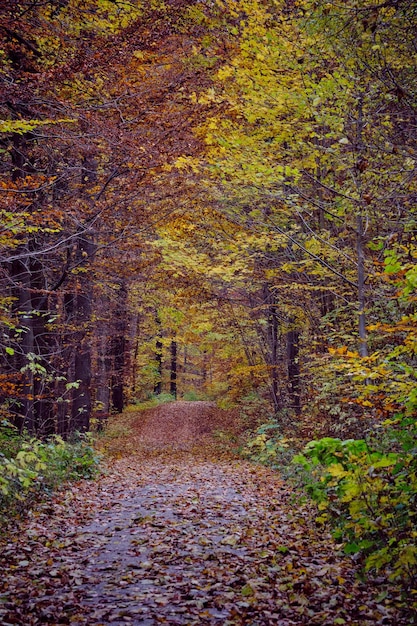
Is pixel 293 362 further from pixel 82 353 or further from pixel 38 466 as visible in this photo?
pixel 38 466

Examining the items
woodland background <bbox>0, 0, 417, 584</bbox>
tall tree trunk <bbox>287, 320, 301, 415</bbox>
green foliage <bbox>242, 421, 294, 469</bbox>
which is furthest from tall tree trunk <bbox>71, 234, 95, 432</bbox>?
tall tree trunk <bbox>287, 320, 301, 415</bbox>

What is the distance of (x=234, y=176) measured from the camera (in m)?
11.1

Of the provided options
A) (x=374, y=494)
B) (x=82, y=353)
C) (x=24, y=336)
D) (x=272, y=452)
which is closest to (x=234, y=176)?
(x=24, y=336)

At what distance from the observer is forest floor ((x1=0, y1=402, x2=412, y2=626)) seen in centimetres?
454

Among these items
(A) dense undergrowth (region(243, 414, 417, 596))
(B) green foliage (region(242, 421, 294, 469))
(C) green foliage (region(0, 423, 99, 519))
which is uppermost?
(A) dense undergrowth (region(243, 414, 417, 596))

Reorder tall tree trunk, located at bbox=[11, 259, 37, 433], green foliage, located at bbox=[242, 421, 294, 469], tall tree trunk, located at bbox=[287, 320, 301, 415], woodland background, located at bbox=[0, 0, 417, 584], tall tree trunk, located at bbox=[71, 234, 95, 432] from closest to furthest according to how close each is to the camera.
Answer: woodland background, located at bbox=[0, 0, 417, 584], tall tree trunk, located at bbox=[11, 259, 37, 433], green foliage, located at bbox=[242, 421, 294, 469], tall tree trunk, located at bbox=[71, 234, 95, 432], tall tree trunk, located at bbox=[287, 320, 301, 415]

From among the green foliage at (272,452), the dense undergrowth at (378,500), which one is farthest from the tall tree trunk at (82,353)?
the dense undergrowth at (378,500)

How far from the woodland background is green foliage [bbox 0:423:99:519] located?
757 millimetres

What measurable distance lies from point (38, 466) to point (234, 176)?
22.3 feet

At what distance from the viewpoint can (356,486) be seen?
4766 millimetres

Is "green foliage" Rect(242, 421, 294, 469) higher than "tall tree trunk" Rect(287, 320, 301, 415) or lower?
lower

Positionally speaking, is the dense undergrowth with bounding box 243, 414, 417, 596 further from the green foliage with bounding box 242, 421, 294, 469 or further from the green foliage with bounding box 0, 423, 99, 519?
the green foliage with bounding box 242, 421, 294, 469

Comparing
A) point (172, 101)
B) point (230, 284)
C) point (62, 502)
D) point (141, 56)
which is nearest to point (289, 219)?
point (230, 284)

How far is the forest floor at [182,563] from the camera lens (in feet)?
14.9
